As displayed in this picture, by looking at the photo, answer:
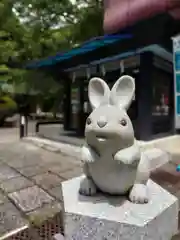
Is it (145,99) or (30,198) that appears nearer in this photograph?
(30,198)

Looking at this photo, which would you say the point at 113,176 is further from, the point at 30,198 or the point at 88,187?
the point at 30,198

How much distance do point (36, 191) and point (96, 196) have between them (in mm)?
1682

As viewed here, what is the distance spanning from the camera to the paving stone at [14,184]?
3735 mm

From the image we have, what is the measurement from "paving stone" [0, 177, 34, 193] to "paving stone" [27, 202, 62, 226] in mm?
866

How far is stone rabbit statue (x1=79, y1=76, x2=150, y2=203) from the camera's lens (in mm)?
1916

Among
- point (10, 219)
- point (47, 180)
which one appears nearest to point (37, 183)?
point (47, 180)

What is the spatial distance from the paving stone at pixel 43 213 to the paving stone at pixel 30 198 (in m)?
0.10

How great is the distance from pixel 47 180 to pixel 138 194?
7.96ft

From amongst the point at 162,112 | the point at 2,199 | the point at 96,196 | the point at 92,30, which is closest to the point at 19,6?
the point at 92,30

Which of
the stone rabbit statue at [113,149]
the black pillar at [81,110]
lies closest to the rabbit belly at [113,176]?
the stone rabbit statue at [113,149]

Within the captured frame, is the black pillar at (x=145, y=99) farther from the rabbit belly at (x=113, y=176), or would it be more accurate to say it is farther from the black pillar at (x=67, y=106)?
the rabbit belly at (x=113, y=176)

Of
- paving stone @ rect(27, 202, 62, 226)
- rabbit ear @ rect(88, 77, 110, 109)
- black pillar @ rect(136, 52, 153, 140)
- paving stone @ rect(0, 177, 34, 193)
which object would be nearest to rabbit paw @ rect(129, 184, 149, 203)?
rabbit ear @ rect(88, 77, 110, 109)

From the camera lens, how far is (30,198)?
3359 millimetres

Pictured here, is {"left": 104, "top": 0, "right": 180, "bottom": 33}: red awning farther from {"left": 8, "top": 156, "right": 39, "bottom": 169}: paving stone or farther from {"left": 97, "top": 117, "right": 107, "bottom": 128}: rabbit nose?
{"left": 97, "top": 117, "right": 107, "bottom": 128}: rabbit nose
